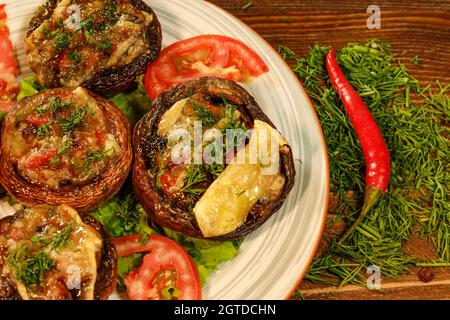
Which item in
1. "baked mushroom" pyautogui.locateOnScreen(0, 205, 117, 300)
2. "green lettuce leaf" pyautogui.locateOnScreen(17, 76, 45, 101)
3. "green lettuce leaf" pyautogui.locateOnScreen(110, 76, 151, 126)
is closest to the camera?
"baked mushroom" pyautogui.locateOnScreen(0, 205, 117, 300)

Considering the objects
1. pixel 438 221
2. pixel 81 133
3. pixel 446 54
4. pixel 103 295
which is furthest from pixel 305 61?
pixel 103 295

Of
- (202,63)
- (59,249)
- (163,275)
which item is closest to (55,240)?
(59,249)

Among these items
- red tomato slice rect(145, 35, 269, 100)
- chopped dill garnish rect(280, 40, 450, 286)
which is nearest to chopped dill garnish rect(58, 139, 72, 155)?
red tomato slice rect(145, 35, 269, 100)

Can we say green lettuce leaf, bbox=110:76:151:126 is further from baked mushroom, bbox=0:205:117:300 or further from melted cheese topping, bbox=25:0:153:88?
baked mushroom, bbox=0:205:117:300

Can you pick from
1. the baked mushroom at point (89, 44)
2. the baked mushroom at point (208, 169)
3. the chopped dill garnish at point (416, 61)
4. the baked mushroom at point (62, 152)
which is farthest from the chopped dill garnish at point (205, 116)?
the chopped dill garnish at point (416, 61)

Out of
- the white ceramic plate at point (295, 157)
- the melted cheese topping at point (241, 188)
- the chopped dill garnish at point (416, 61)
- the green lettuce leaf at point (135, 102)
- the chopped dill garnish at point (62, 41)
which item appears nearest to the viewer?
the melted cheese topping at point (241, 188)

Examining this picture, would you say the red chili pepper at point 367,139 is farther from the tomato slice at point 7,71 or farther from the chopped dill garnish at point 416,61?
the tomato slice at point 7,71

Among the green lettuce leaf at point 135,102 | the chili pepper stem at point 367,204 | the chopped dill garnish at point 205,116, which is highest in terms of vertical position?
the chopped dill garnish at point 205,116

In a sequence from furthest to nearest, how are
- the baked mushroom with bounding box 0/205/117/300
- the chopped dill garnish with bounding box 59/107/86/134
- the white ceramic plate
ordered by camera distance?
the white ceramic plate, the chopped dill garnish with bounding box 59/107/86/134, the baked mushroom with bounding box 0/205/117/300
